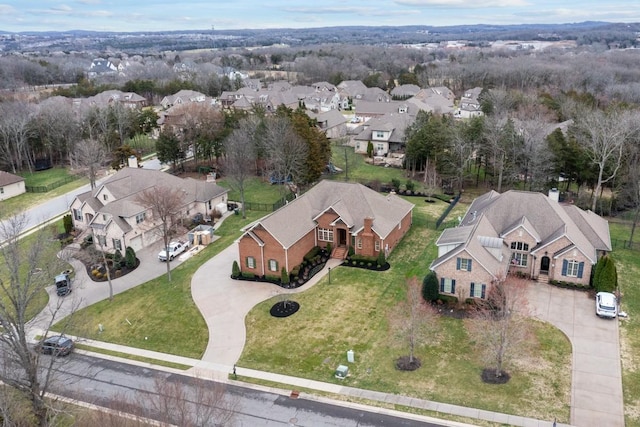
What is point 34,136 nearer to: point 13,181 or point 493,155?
point 13,181

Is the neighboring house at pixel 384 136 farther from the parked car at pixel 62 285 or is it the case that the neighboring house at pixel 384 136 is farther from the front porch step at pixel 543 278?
the parked car at pixel 62 285

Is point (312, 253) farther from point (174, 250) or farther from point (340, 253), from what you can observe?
point (174, 250)

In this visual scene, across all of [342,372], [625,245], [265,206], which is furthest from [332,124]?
[342,372]

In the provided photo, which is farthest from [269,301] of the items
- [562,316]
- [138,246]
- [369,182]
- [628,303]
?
[369,182]

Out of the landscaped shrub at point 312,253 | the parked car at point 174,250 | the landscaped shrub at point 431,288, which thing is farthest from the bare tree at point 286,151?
the landscaped shrub at point 431,288

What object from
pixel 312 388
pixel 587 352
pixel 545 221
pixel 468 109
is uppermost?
pixel 545 221
